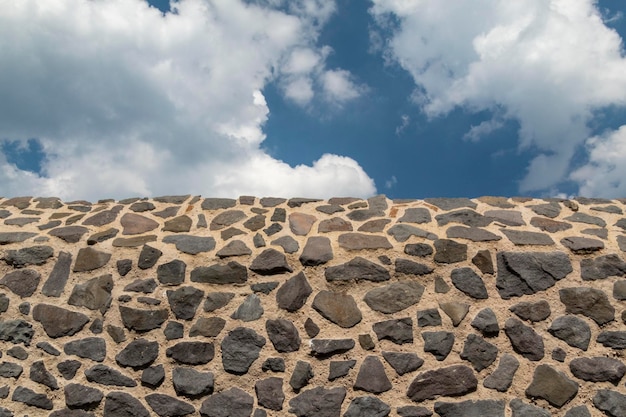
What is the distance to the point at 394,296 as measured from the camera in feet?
18.0

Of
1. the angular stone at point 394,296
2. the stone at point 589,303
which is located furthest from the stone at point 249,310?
the stone at point 589,303

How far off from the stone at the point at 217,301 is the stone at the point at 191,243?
0.56 m

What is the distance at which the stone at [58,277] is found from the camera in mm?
5840

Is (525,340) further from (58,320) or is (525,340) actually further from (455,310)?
(58,320)

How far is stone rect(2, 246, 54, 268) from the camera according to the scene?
6031 millimetres

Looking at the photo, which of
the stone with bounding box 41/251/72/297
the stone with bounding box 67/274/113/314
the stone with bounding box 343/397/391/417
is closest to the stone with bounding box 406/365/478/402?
the stone with bounding box 343/397/391/417

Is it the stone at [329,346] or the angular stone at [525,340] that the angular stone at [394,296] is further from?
the angular stone at [525,340]

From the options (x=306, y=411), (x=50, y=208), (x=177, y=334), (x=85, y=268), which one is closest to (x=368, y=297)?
(x=306, y=411)

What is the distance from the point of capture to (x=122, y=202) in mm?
6938

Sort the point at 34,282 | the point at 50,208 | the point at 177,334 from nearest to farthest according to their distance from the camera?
the point at 177,334, the point at 34,282, the point at 50,208

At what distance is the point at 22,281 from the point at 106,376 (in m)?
1.42

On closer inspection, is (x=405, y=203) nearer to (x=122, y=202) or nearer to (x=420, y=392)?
(x=420, y=392)

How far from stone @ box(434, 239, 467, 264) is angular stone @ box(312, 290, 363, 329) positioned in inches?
37.8

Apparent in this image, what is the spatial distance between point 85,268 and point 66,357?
35.6 inches
